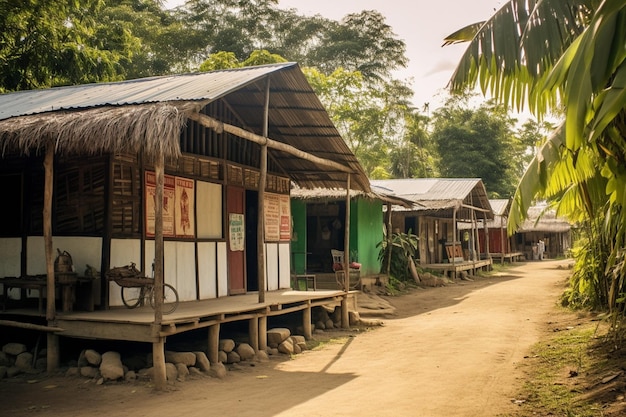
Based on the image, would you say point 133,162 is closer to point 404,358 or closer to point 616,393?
point 404,358

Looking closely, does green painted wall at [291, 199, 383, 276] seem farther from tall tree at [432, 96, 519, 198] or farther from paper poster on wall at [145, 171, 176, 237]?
tall tree at [432, 96, 519, 198]

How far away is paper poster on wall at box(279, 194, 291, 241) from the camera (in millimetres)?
13664

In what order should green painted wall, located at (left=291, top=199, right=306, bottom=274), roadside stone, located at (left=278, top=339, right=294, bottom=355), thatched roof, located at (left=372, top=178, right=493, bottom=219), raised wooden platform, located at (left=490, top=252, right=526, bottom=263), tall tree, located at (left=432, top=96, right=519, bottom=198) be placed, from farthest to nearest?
tall tree, located at (left=432, top=96, right=519, bottom=198) < raised wooden platform, located at (left=490, top=252, right=526, bottom=263) < thatched roof, located at (left=372, top=178, right=493, bottom=219) < green painted wall, located at (left=291, top=199, right=306, bottom=274) < roadside stone, located at (left=278, top=339, right=294, bottom=355)

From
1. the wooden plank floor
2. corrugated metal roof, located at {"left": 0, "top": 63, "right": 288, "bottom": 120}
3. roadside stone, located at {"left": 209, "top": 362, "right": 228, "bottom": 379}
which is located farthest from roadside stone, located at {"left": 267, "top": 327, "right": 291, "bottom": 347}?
corrugated metal roof, located at {"left": 0, "top": 63, "right": 288, "bottom": 120}

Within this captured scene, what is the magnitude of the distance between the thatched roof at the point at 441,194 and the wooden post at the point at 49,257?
14461 mm

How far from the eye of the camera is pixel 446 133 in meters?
42.1

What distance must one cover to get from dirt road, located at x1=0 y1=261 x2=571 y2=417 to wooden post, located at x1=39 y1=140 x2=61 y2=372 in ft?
1.48

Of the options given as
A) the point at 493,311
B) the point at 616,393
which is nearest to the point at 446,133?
the point at 493,311

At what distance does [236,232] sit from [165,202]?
87.7 inches

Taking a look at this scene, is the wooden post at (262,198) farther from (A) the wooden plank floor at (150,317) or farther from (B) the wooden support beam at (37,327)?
Result: (B) the wooden support beam at (37,327)

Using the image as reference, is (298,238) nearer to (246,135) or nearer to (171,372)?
(246,135)

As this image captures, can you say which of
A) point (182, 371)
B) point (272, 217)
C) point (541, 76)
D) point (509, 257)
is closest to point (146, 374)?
point (182, 371)

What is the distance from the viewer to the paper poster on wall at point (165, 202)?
9570mm

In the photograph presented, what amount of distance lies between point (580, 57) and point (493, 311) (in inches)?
458
